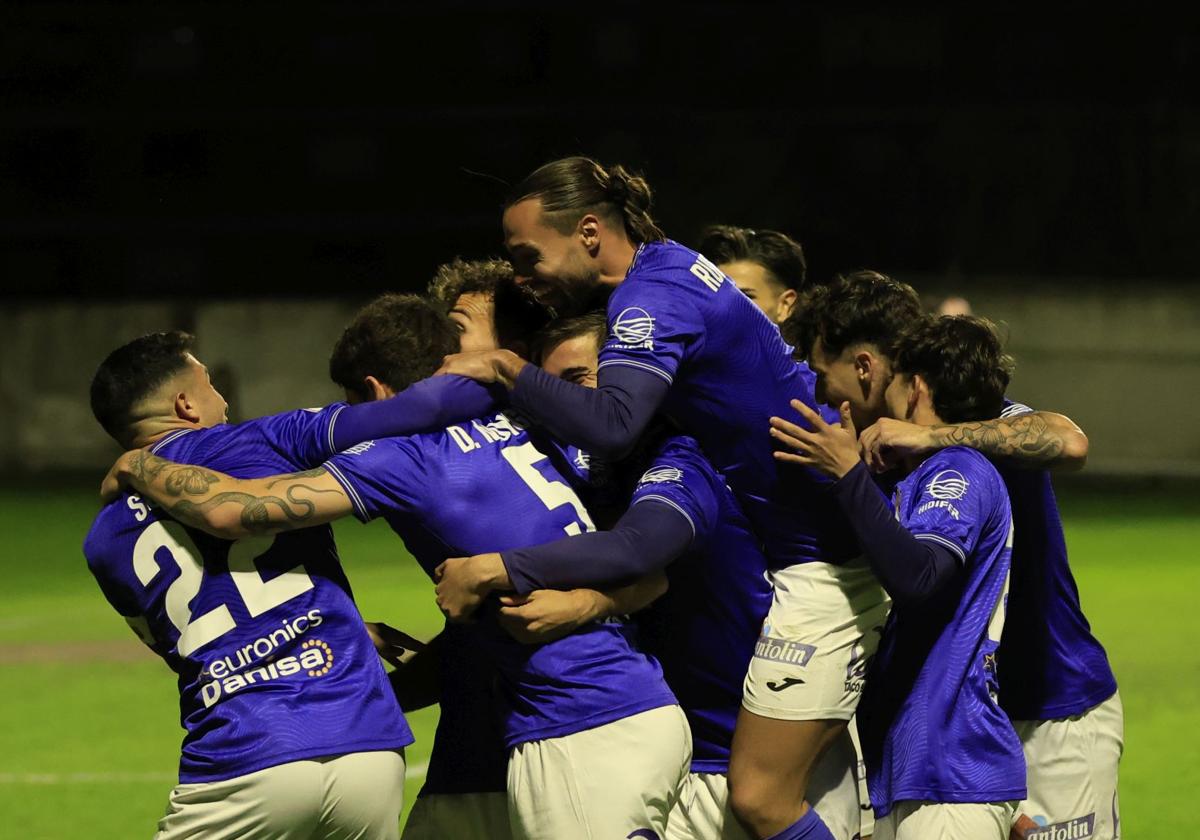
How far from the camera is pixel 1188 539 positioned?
43.8 feet

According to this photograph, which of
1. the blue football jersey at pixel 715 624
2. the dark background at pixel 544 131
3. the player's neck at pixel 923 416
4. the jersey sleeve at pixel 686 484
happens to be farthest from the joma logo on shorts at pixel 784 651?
the dark background at pixel 544 131

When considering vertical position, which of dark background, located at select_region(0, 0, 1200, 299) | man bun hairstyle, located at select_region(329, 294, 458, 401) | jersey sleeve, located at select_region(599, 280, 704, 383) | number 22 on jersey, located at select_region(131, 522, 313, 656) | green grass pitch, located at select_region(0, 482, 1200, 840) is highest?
jersey sleeve, located at select_region(599, 280, 704, 383)

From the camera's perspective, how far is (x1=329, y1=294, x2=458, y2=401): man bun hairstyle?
4207 mm

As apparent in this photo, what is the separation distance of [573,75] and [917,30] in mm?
4157

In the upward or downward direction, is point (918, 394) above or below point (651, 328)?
below

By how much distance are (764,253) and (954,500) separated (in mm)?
2717

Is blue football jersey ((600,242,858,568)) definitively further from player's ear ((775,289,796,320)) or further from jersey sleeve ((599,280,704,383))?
player's ear ((775,289,796,320))

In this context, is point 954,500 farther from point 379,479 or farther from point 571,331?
point 379,479

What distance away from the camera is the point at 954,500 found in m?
3.92

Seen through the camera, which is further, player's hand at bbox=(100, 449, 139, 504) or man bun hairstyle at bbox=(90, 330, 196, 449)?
man bun hairstyle at bbox=(90, 330, 196, 449)

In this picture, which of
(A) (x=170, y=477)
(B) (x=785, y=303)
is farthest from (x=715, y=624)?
(B) (x=785, y=303)

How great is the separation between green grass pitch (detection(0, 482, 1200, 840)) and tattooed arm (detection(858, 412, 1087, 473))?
2.47 metres

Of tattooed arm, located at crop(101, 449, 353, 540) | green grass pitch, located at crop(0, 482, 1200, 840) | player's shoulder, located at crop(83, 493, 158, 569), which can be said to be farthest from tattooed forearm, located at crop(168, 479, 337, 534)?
green grass pitch, located at crop(0, 482, 1200, 840)

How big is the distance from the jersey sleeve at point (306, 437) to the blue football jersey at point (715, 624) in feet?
2.83
